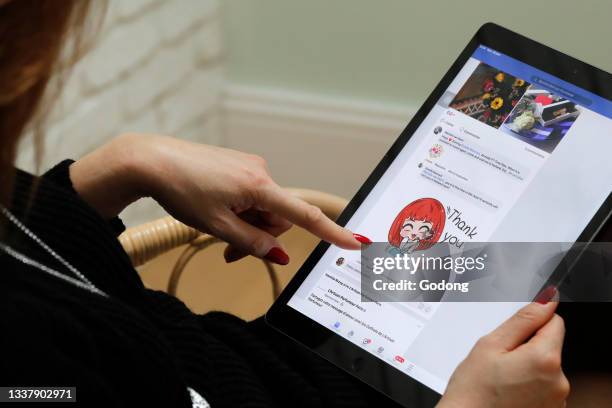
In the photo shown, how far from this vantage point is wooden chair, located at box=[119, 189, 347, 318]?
90 centimetres

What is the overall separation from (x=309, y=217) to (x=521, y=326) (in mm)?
183

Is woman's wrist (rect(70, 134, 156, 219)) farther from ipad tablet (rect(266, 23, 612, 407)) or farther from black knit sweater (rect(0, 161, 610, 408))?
ipad tablet (rect(266, 23, 612, 407))

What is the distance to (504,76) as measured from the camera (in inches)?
27.8

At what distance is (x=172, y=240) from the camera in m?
0.92

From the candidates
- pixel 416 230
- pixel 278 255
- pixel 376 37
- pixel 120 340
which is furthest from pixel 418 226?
pixel 376 37

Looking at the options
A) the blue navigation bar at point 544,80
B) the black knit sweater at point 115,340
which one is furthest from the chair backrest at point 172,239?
the blue navigation bar at point 544,80

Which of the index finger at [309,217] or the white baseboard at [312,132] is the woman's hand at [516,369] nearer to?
the index finger at [309,217]

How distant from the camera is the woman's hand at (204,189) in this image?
69 centimetres

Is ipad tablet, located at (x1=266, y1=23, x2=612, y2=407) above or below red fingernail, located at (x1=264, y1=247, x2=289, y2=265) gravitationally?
above

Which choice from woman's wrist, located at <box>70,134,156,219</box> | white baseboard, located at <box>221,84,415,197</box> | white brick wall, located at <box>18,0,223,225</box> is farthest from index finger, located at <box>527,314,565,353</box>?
white baseboard, located at <box>221,84,415,197</box>

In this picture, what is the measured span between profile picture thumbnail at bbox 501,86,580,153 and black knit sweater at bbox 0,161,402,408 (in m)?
0.24

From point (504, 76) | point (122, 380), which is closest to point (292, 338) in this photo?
point (122, 380)

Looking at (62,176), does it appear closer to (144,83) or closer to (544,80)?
(544,80)

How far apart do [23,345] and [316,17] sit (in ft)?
3.23
